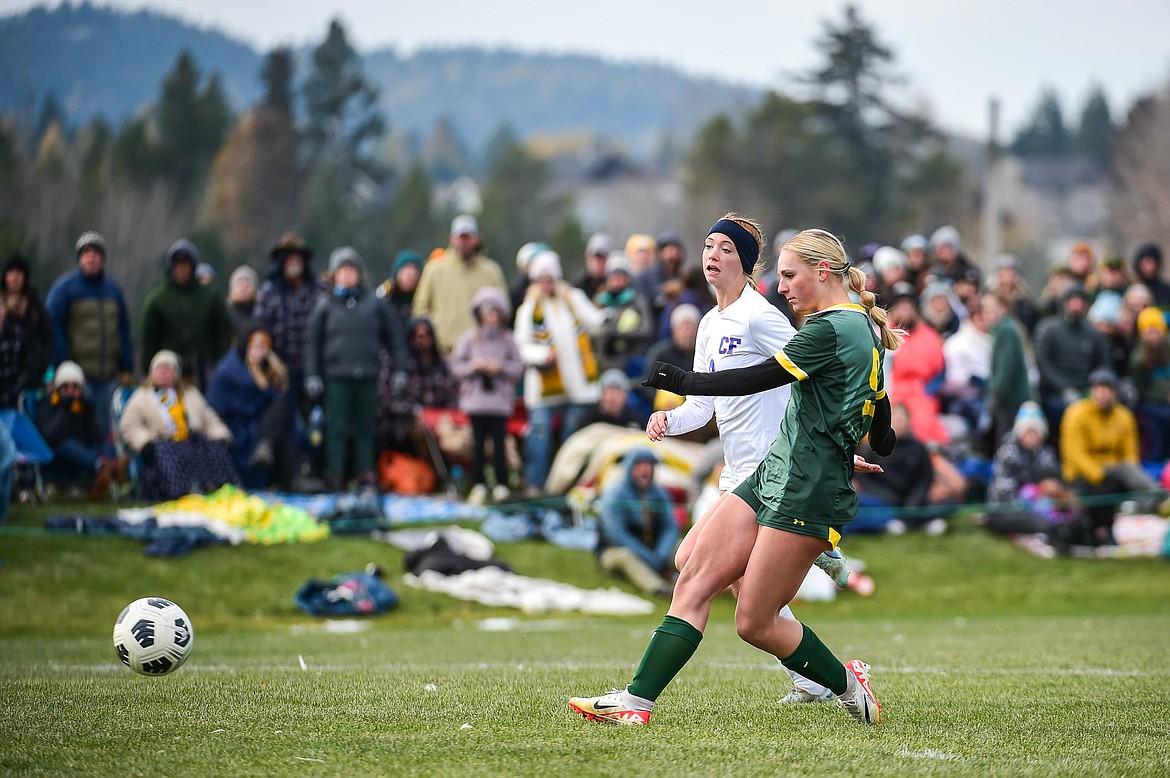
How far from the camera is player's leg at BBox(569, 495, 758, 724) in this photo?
6211 mm

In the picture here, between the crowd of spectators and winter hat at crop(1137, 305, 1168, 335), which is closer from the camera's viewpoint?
the crowd of spectators

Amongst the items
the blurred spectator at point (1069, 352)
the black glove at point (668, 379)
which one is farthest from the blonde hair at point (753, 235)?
the blurred spectator at point (1069, 352)

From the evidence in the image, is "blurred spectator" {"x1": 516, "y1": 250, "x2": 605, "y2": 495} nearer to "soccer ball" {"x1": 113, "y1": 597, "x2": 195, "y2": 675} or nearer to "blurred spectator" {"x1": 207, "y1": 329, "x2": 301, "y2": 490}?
"blurred spectator" {"x1": 207, "y1": 329, "x2": 301, "y2": 490}

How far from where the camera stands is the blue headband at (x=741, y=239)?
269 inches

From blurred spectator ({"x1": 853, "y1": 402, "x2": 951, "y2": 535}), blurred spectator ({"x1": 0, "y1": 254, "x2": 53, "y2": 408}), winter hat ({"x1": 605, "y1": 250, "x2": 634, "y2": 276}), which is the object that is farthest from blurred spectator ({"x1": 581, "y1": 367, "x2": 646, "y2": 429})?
blurred spectator ({"x1": 0, "y1": 254, "x2": 53, "y2": 408})

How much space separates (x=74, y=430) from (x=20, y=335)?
138cm

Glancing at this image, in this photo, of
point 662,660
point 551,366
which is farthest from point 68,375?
point 662,660

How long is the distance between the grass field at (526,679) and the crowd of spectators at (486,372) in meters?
1.23

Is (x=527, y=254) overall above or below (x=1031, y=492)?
above

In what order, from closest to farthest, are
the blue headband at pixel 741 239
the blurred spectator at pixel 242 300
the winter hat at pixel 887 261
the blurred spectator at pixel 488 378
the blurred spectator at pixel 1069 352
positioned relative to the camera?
the blue headband at pixel 741 239 → the blurred spectator at pixel 488 378 → the blurred spectator at pixel 242 300 → the blurred spectator at pixel 1069 352 → the winter hat at pixel 887 261

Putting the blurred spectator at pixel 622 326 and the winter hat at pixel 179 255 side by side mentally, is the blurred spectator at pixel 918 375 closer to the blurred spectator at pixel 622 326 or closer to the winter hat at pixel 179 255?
the blurred spectator at pixel 622 326

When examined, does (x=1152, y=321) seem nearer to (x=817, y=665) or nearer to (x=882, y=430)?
(x=882, y=430)

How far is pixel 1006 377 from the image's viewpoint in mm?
17500

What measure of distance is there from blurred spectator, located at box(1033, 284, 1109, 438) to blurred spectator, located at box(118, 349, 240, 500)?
10.3 meters
